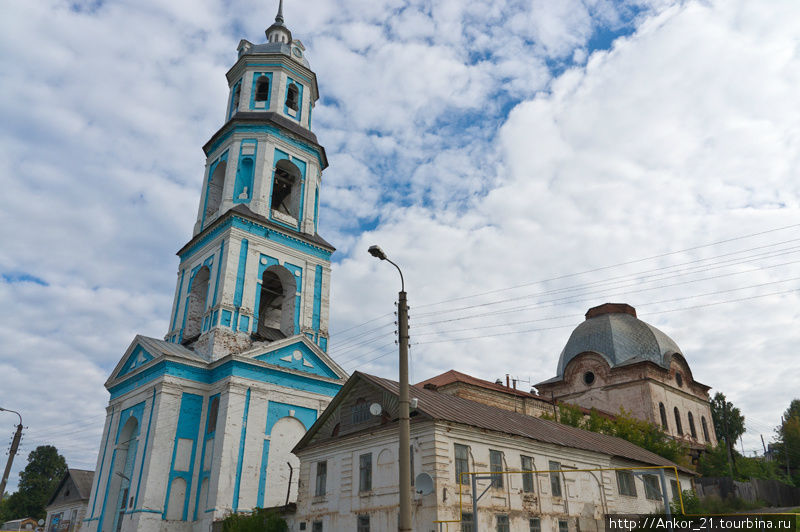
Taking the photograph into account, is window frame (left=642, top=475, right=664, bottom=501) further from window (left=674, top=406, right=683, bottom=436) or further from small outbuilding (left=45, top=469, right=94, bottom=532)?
small outbuilding (left=45, top=469, right=94, bottom=532)

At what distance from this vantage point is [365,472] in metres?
20.3

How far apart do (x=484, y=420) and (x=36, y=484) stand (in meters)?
63.7

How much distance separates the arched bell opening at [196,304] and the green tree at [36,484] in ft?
138

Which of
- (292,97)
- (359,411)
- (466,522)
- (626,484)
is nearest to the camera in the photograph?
(466,522)

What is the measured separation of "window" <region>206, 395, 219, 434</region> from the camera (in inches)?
1105

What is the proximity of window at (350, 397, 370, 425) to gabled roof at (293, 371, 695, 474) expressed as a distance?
0.67m

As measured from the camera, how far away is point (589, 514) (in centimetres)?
2192

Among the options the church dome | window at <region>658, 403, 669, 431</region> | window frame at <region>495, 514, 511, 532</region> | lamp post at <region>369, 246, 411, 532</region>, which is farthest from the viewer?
the church dome

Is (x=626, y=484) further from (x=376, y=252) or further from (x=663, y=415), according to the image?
(x=663, y=415)

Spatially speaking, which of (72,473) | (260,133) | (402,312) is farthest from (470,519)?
(72,473)

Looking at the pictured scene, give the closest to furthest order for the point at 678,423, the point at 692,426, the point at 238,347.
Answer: the point at 238,347, the point at 678,423, the point at 692,426

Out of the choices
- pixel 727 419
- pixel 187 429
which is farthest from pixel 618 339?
pixel 187 429

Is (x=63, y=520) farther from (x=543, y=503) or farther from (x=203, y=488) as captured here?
(x=543, y=503)

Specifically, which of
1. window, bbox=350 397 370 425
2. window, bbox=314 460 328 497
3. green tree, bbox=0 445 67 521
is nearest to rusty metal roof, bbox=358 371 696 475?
window, bbox=350 397 370 425
